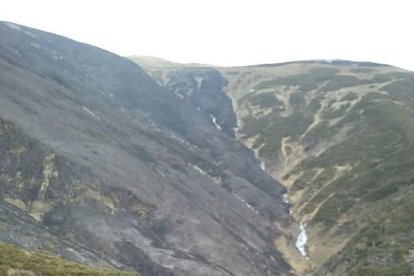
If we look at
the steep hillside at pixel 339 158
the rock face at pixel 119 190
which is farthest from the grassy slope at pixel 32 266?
the steep hillside at pixel 339 158

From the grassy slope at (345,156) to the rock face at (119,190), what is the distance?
229 inches

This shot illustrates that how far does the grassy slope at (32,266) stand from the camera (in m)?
23.2

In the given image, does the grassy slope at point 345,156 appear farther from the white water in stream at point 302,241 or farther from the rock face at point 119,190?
the rock face at point 119,190

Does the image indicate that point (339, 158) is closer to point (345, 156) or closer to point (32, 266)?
point (345, 156)

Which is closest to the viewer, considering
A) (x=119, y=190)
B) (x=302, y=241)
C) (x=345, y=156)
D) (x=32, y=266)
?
(x=32, y=266)

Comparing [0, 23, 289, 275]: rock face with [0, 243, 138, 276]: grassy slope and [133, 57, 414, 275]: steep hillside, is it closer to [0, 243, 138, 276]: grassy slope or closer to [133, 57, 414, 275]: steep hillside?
[133, 57, 414, 275]: steep hillside

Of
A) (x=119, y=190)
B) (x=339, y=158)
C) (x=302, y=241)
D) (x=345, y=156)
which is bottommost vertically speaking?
(x=302, y=241)

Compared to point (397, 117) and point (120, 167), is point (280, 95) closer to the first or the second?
point (397, 117)

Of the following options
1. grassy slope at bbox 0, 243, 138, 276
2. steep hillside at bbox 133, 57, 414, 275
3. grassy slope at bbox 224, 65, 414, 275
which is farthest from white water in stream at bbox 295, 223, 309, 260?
grassy slope at bbox 0, 243, 138, 276

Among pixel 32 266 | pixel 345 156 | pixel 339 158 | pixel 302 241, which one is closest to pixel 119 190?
pixel 302 241

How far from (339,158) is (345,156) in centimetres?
108

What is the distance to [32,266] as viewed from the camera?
24.0 meters

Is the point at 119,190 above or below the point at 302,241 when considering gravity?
above

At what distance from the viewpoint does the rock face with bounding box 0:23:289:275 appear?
4984 cm
